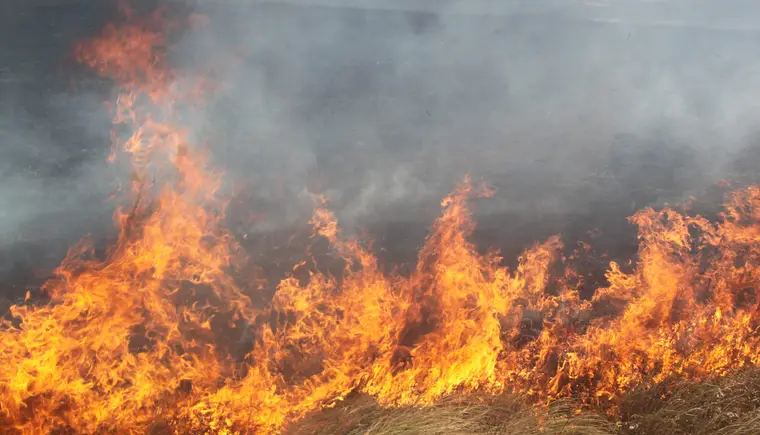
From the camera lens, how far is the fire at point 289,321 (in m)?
3.61

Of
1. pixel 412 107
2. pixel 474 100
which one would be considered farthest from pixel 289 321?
pixel 474 100

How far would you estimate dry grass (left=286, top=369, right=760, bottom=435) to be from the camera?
132 inches

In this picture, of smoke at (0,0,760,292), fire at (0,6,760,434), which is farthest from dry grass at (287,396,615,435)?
smoke at (0,0,760,292)

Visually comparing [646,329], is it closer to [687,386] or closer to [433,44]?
[687,386]

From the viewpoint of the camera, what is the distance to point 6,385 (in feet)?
11.4

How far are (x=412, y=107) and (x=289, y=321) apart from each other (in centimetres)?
197

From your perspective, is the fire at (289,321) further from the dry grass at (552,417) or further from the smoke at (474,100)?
the smoke at (474,100)

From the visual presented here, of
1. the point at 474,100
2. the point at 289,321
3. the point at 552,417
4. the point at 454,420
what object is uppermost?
the point at 474,100

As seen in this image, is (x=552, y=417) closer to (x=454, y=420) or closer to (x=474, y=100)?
(x=454, y=420)

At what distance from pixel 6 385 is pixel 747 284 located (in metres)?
A: 6.00

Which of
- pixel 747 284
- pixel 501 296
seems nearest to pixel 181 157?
pixel 501 296

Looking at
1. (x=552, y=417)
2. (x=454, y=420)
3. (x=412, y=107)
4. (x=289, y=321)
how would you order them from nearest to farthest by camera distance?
(x=454, y=420) → (x=552, y=417) → (x=289, y=321) → (x=412, y=107)

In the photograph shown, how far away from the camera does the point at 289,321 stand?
3.95 metres

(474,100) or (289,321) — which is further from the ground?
(474,100)
